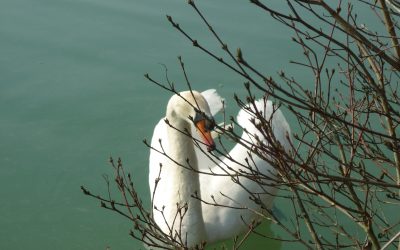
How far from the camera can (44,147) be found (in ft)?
21.5

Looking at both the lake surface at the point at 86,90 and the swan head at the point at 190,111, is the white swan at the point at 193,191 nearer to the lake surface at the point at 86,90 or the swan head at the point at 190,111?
the swan head at the point at 190,111

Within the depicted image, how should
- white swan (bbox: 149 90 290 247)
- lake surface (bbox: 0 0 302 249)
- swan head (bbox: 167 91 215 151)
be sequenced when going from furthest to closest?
1. lake surface (bbox: 0 0 302 249)
2. white swan (bbox: 149 90 290 247)
3. swan head (bbox: 167 91 215 151)

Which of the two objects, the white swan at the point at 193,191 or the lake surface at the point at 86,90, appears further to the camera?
the lake surface at the point at 86,90

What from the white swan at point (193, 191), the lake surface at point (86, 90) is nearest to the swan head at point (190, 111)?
the white swan at point (193, 191)

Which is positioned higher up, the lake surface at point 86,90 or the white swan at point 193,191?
the lake surface at point 86,90

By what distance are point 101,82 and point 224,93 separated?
152cm

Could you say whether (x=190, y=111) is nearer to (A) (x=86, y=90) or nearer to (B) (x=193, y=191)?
(B) (x=193, y=191)

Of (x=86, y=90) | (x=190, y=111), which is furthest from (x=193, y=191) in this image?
(x=86, y=90)

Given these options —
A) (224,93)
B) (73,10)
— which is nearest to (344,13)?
(224,93)

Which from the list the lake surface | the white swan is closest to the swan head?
the white swan

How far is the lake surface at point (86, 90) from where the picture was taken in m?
5.61

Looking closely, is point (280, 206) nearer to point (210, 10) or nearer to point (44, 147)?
point (44, 147)

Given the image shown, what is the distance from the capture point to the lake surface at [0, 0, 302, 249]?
561 cm

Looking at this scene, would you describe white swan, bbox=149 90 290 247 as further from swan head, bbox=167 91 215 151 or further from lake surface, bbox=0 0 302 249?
lake surface, bbox=0 0 302 249
